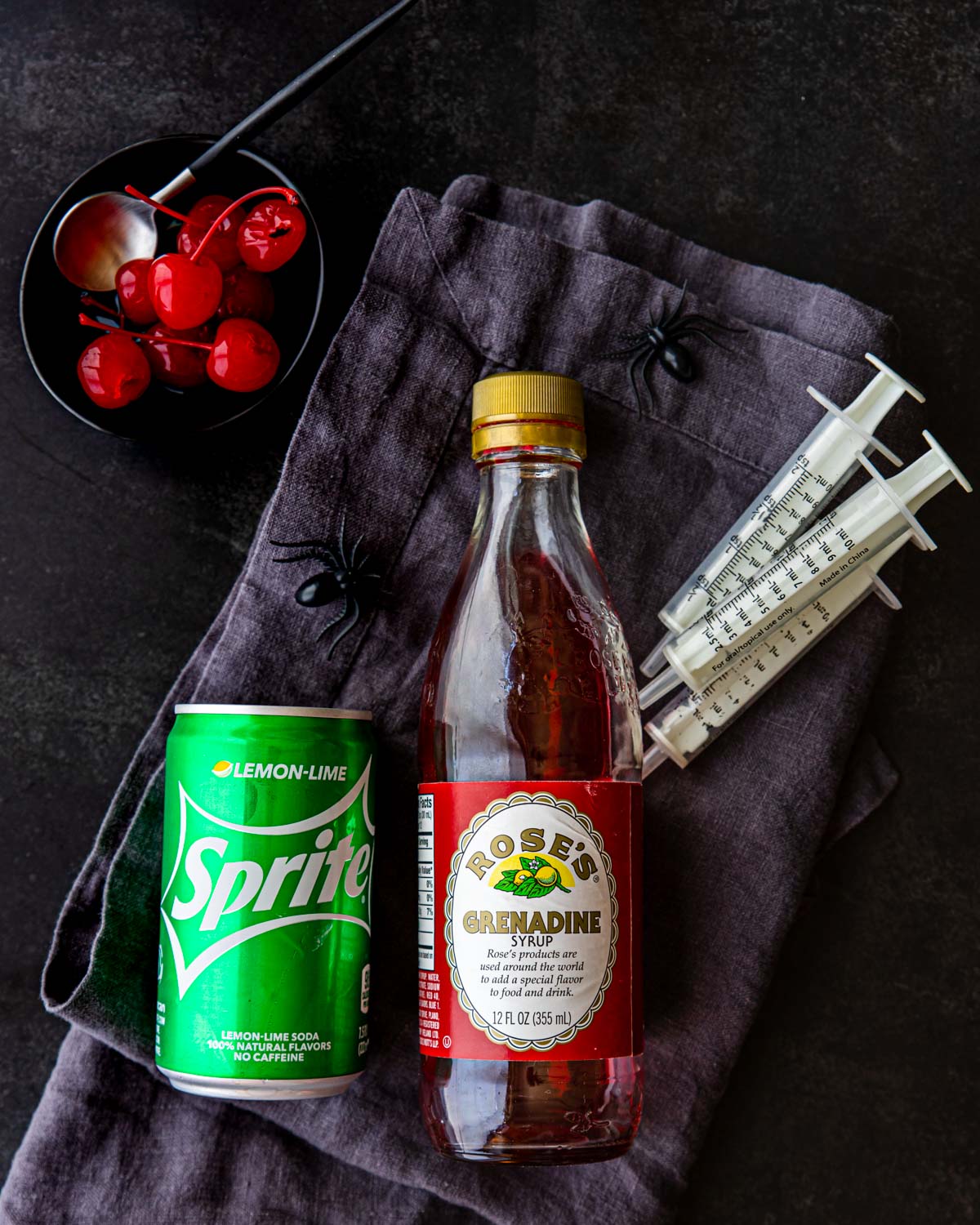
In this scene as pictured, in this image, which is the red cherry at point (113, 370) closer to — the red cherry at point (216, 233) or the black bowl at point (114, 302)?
the black bowl at point (114, 302)

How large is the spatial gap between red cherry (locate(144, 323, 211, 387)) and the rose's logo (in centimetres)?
71

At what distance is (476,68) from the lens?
4.56 feet

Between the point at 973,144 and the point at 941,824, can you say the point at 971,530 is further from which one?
the point at 973,144

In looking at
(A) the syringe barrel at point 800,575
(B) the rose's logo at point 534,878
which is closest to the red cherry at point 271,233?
(A) the syringe barrel at point 800,575

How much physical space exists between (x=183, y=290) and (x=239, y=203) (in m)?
0.13

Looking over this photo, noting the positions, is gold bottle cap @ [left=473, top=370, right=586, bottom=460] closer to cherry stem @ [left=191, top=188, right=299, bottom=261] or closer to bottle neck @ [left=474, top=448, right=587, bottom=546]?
bottle neck @ [left=474, top=448, right=587, bottom=546]

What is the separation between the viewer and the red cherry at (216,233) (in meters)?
1.25

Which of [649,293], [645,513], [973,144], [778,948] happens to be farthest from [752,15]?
[778,948]

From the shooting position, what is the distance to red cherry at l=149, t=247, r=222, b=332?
3.90 ft

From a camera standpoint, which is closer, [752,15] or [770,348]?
[770,348]

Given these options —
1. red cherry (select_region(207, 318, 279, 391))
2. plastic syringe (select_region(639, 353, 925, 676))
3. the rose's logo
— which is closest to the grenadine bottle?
the rose's logo

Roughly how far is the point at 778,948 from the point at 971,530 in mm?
604

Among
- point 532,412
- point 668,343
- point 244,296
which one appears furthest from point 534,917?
point 244,296

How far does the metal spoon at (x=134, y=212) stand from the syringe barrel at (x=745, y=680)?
86cm
